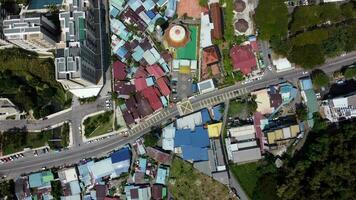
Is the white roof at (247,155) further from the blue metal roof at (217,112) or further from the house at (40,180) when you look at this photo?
the house at (40,180)

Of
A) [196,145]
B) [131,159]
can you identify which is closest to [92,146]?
[131,159]

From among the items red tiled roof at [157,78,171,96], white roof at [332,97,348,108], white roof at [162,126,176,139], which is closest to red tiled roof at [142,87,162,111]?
red tiled roof at [157,78,171,96]

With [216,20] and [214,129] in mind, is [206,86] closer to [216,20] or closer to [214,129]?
[214,129]

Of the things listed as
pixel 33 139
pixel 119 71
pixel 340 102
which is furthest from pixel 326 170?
pixel 33 139

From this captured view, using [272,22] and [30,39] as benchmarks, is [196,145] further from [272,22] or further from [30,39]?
[30,39]

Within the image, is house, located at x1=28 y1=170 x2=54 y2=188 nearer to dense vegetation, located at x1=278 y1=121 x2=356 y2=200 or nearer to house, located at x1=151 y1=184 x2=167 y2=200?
house, located at x1=151 y1=184 x2=167 y2=200
